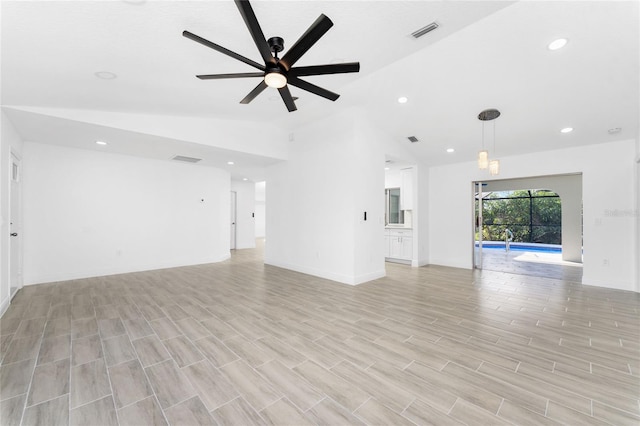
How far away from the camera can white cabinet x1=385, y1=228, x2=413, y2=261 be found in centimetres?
668

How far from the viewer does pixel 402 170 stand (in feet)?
22.8

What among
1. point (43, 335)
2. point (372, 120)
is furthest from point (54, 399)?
point (372, 120)

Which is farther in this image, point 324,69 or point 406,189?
point 406,189

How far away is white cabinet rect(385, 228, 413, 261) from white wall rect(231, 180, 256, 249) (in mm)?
5378

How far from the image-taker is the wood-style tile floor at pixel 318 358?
1.65 metres

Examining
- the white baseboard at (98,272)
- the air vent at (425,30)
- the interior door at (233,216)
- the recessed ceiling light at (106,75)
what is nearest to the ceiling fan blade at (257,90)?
the recessed ceiling light at (106,75)

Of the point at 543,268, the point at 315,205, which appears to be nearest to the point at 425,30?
the point at 315,205

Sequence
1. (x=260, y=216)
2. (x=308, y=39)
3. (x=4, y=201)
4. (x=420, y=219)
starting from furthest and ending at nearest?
(x=260, y=216)
(x=420, y=219)
(x=4, y=201)
(x=308, y=39)

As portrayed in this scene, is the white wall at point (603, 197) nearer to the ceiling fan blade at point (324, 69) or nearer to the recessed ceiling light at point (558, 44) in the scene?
the recessed ceiling light at point (558, 44)

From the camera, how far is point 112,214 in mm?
5418

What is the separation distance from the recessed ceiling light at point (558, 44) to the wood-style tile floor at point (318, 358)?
10.3 feet

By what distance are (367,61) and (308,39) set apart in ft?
4.52

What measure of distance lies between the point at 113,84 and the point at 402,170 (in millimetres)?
6102

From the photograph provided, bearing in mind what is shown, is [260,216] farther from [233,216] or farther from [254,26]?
[254,26]
